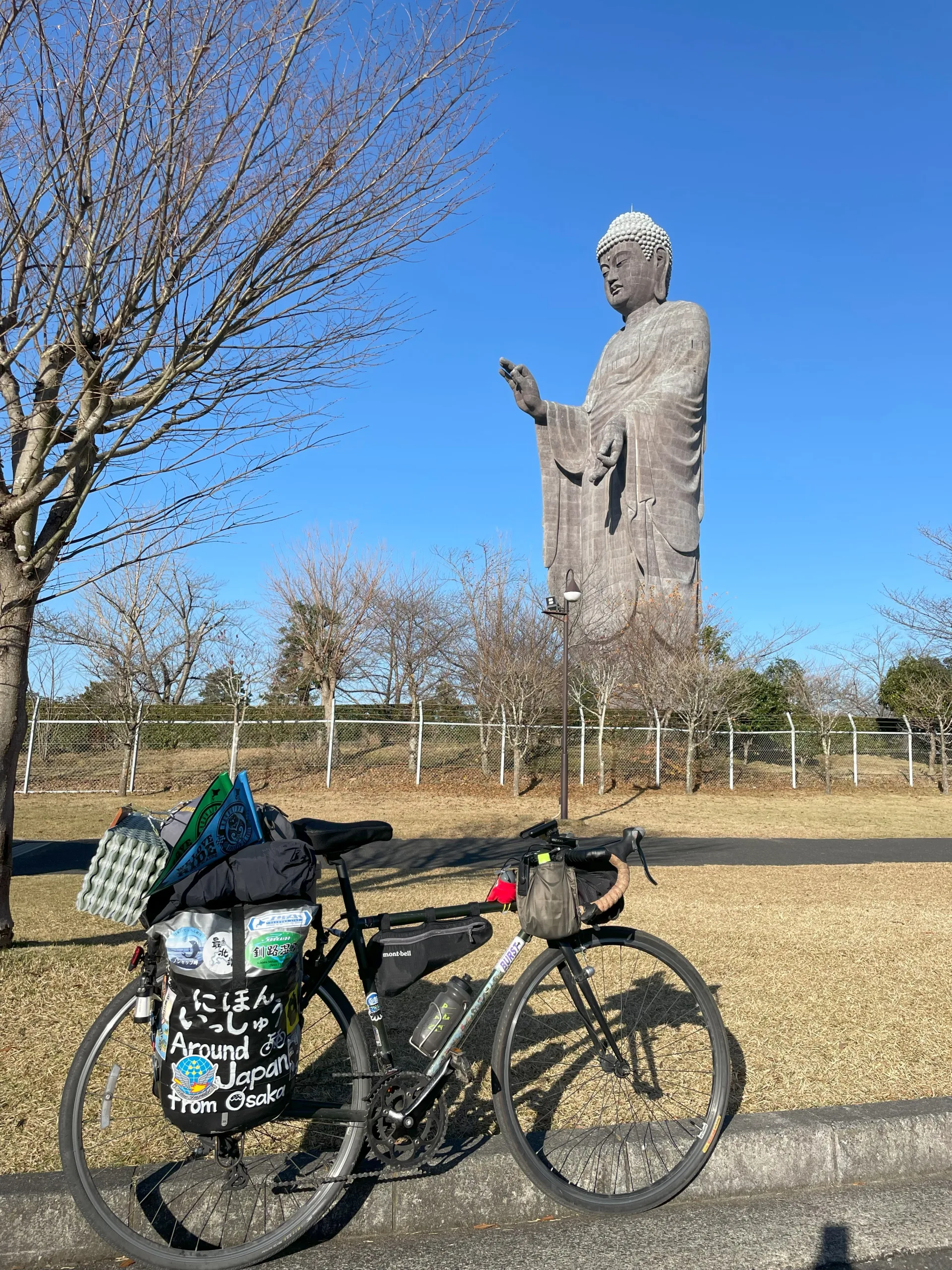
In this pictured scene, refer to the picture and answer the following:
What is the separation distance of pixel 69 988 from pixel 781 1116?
10.8 feet

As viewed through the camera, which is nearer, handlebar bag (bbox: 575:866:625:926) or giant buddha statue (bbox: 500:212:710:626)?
handlebar bag (bbox: 575:866:625:926)

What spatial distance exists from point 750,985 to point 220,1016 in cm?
328

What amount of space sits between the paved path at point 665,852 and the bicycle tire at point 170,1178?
23.2 feet

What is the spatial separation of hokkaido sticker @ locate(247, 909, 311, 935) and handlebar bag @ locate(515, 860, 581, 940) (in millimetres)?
670

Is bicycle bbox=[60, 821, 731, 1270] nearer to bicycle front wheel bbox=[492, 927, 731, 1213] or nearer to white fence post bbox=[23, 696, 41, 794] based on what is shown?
bicycle front wheel bbox=[492, 927, 731, 1213]

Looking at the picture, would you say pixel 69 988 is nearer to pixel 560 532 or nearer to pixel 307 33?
pixel 307 33

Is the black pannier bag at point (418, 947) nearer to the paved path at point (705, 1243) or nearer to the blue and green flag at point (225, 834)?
the blue and green flag at point (225, 834)

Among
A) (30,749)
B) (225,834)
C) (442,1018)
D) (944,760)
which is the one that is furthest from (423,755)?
(225,834)

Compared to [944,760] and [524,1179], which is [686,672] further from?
[524,1179]

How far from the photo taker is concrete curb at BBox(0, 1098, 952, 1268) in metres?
2.30

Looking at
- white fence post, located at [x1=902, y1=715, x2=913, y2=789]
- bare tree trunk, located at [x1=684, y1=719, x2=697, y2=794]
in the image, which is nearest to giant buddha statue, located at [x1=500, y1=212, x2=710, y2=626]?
bare tree trunk, located at [x1=684, y1=719, x2=697, y2=794]

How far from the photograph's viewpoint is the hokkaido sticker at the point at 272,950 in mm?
2129

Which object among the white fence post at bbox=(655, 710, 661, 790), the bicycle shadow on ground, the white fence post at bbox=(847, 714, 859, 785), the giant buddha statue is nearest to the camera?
the bicycle shadow on ground

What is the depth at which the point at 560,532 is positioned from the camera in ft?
93.1
